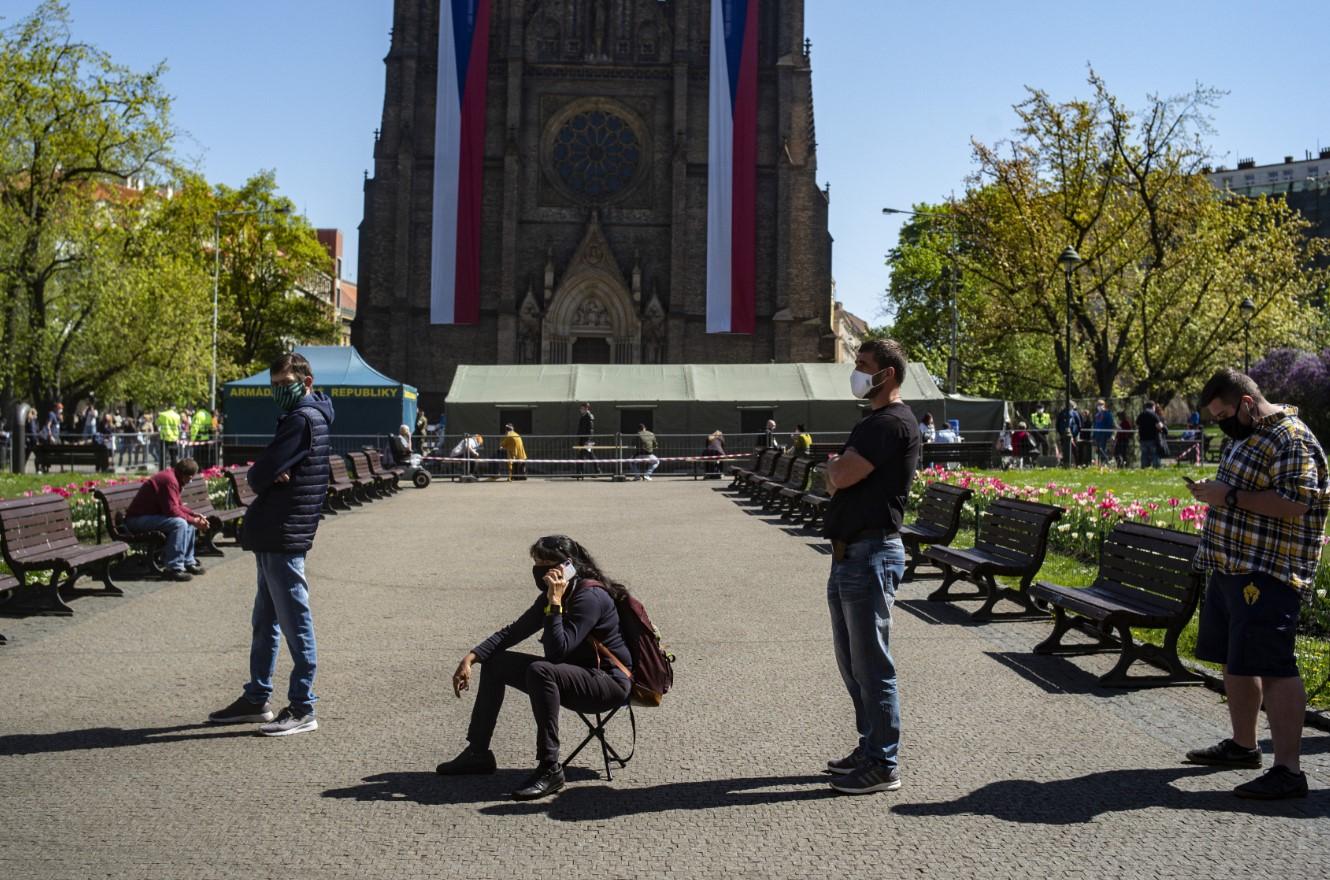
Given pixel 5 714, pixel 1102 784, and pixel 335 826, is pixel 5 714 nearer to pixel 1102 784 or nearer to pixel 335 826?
pixel 335 826

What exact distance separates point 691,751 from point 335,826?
6.16 feet

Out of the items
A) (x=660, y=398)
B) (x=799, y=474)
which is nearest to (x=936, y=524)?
(x=799, y=474)

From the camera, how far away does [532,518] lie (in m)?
20.9

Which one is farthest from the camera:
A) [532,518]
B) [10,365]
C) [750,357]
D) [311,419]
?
[750,357]

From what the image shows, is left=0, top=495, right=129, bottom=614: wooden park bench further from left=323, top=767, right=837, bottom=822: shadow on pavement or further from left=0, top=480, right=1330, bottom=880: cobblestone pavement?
left=323, top=767, right=837, bottom=822: shadow on pavement

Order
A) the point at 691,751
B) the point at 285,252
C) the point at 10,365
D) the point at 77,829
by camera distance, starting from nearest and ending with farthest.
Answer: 1. the point at 77,829
2. the point at 691,751
3. the point at 10,365
4. the point at 285,252

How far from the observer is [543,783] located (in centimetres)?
552

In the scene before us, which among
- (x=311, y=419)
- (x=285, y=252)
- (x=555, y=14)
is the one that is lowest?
(x=311, y=419)

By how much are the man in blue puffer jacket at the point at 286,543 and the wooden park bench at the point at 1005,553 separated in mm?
5801

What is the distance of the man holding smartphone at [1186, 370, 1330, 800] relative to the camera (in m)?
5.57

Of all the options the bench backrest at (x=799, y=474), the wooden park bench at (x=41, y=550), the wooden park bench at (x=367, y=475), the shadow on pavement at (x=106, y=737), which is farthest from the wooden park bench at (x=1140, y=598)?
the wooden park bench at (x=367, y=475)

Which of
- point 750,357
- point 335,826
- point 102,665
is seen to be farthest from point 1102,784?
point 750,357

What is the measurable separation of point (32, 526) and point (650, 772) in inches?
288

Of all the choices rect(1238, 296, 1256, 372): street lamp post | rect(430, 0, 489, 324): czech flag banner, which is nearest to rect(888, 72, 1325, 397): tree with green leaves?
rect(1238, 296, 1256, 372): street lamp post
